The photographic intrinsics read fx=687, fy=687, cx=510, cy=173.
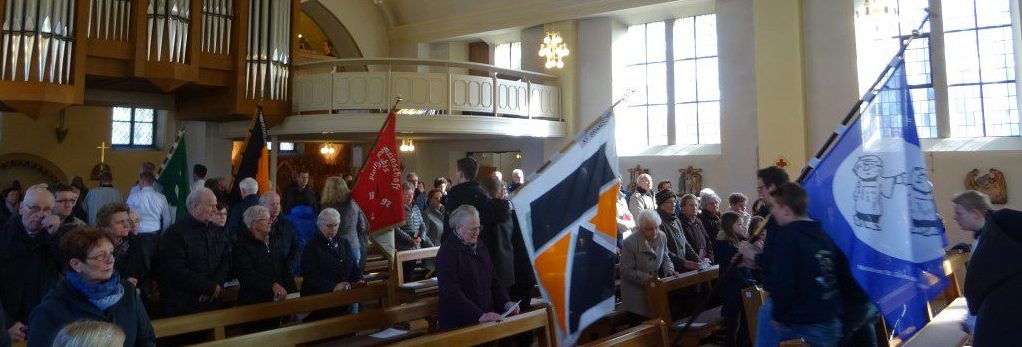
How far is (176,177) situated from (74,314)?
14.9 feet

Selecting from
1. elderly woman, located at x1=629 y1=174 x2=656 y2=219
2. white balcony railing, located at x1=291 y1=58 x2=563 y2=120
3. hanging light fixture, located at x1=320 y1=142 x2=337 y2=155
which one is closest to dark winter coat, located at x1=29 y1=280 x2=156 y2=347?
elderly woman, located at x1=629 y1=174 x2=656 y2=219

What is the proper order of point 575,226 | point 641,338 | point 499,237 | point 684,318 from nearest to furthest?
1. point 641,338
2. point 575,226
3. point 499,237
4. point 684,318

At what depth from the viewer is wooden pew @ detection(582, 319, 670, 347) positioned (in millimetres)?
2799

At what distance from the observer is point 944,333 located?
3.88 metres

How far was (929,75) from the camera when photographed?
1080 centimetres

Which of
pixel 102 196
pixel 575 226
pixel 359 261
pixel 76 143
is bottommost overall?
pixel 359 261

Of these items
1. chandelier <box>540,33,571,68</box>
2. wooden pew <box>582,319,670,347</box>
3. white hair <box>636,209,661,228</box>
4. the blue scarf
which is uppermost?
chandelier <box>540,33,571,68</box>

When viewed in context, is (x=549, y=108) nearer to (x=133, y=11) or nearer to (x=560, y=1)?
(x=560, y=1)

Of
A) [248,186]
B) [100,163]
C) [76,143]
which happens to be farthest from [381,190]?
[76,143]

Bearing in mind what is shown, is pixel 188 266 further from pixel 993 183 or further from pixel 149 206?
pixel 993 183

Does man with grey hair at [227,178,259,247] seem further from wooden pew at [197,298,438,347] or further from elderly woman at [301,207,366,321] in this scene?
wooden pew at [197,298,438,347]

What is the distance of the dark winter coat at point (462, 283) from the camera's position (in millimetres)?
3752

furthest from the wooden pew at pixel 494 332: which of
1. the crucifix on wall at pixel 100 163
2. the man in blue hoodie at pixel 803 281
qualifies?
the crucifix on wall at pixel 100 163

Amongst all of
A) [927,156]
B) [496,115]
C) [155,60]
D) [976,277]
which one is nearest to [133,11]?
[155,60]
